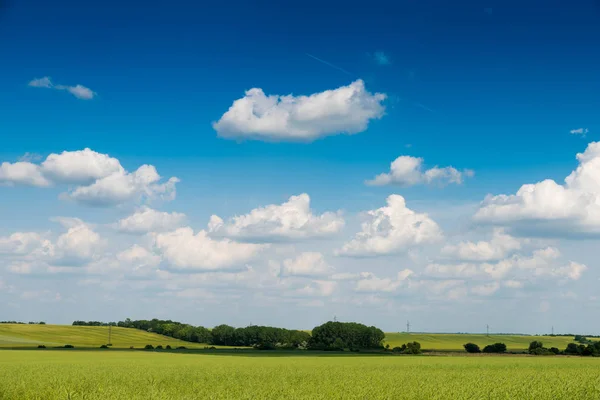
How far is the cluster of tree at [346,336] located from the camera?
6348 inches

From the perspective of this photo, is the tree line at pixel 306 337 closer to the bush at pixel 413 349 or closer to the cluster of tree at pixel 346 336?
the cluster of tree at pixel 346 336

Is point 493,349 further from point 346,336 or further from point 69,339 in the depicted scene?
point 69,339

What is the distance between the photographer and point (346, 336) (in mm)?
164500

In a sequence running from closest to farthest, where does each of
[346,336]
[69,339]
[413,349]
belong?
[413,349], [346,336], [69,339]

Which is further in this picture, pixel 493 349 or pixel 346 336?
pixel 346 336

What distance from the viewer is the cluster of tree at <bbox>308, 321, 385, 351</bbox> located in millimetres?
161250

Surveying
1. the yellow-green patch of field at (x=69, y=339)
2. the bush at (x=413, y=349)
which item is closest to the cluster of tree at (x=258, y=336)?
the yellow-green patch of field at (x=69, y=339)

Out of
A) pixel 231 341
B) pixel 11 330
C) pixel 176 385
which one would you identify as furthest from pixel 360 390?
pixel 11 330

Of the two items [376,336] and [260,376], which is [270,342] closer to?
[376,336]

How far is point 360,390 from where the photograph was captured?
31.9 meters

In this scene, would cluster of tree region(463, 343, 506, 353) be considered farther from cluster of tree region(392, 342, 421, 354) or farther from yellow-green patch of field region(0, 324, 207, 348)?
yellow-green patch of field region(0, 324, 207, 348)

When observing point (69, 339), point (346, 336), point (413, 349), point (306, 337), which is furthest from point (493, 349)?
point (69, 339)

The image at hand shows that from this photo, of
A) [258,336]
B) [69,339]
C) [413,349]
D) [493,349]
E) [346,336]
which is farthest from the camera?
[69,339]

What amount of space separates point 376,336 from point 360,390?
140201mm
